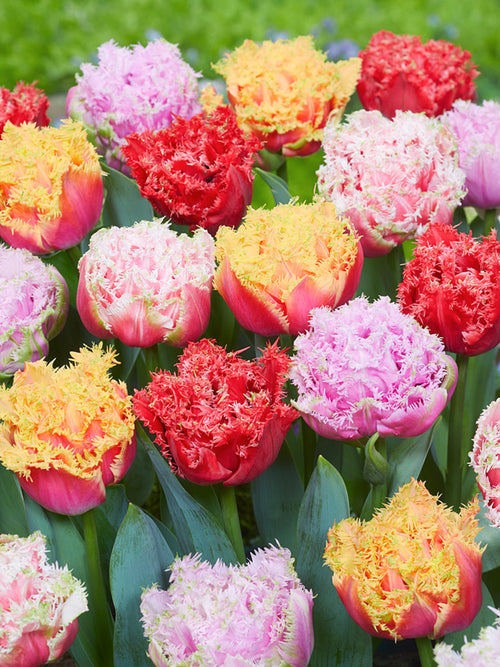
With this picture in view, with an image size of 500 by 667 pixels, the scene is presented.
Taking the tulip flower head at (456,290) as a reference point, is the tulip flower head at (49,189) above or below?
above

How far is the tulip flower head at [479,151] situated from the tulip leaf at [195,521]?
440mm

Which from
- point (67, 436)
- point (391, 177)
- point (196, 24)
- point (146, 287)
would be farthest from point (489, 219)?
point (196, 24)

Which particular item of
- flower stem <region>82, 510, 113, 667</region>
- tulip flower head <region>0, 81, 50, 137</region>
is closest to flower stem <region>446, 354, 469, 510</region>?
flower stem <region>82, 510, 113, 667</region>

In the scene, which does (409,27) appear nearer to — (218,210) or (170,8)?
(170,8)

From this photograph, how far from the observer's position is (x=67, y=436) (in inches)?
25.3

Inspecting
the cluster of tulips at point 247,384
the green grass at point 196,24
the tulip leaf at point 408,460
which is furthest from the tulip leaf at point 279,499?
the green grass at point 196,24

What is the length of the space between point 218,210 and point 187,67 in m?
0.27

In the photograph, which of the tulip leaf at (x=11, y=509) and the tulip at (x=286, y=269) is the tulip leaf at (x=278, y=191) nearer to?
the tulip at (x=286, y=269)

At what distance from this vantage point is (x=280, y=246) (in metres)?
0.71

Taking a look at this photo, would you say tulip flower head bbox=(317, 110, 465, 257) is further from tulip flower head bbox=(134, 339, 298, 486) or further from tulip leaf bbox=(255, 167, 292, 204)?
tulip flower head bbox=(134, 339, 298, 486)

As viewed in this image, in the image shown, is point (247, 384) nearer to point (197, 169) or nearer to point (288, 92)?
point (197, 169)

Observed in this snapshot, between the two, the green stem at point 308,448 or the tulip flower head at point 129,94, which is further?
the tulip flower head at point 129,94

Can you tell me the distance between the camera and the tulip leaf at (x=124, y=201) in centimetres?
94

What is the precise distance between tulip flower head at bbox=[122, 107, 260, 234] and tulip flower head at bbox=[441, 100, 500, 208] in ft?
0.76
